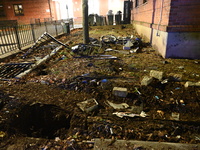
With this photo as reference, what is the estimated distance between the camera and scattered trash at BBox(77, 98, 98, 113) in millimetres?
2668

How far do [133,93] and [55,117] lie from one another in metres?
1.73

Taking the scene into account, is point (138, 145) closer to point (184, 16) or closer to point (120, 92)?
point (120, 92)

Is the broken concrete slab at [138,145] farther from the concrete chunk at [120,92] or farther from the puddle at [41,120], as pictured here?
the concrete chunk at [120,92]

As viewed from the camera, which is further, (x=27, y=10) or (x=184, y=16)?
(x=27, y=10)

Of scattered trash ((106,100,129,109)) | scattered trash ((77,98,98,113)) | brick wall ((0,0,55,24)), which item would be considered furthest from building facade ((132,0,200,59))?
brick wall ((0,0,55,24))

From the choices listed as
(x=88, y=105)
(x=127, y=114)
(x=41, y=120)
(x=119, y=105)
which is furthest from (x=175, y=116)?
(x=41, y=120)

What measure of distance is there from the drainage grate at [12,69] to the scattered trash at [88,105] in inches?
116

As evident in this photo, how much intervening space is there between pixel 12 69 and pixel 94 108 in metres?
3.88

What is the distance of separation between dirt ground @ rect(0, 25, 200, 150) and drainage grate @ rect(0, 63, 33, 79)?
2.14 ft

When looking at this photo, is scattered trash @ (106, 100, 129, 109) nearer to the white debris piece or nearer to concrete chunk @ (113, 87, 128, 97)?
the white debris piece

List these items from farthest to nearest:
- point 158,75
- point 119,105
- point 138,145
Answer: point 158,75 < point 119,105 < point 138,145

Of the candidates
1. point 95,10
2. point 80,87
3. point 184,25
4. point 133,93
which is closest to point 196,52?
point 184,25

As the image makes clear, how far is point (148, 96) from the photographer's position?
3.08m

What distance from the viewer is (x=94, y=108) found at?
275 cm
